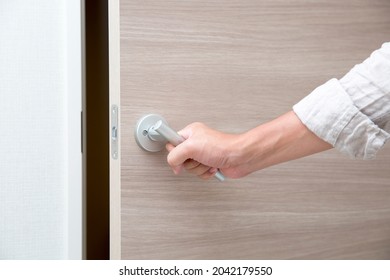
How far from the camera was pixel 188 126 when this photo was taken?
22.0 inches

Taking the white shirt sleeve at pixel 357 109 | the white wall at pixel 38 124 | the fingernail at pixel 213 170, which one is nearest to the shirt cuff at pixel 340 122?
the white shirt sleeve at pixel 357 109

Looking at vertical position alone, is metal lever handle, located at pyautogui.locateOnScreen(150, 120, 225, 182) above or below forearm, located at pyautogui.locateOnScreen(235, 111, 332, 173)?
above

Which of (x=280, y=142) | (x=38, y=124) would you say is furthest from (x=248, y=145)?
(x=38, y=124)

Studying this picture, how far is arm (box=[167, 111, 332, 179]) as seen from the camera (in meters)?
0.53

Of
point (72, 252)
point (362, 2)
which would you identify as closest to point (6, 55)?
point (72, 252)

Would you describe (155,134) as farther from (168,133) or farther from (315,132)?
(315,132)

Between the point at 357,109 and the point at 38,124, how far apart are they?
552 millimetres

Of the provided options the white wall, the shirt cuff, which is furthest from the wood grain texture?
the white wall

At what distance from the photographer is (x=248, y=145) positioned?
1.77 feet

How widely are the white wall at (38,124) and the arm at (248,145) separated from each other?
1.13 feet

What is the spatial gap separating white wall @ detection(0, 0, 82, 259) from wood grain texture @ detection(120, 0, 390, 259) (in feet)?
1.01

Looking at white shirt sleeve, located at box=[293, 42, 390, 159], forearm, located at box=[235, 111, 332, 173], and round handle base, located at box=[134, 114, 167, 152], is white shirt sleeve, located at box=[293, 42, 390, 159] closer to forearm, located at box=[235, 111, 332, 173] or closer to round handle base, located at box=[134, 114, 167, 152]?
forearm, located at box=[235, 111, 332, 173]

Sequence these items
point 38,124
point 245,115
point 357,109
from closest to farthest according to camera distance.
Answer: point 357,109, point 245,115, point 38,124
